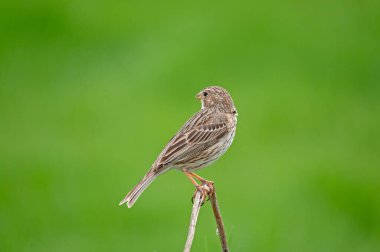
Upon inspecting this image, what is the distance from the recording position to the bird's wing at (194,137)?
8.63 meters

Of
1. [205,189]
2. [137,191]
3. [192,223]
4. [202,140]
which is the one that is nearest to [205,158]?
[202,140]

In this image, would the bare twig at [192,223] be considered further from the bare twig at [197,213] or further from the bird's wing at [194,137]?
the bird's wing at [194,137]

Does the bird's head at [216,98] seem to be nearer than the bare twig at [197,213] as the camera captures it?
No

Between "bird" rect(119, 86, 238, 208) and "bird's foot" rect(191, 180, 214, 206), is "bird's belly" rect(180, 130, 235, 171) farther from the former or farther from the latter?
"bird's foot" rect(191, 180, 214, 206)

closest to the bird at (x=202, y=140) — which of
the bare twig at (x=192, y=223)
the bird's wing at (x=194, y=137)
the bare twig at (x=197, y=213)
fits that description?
the bird's wing at (x=194, y=137)

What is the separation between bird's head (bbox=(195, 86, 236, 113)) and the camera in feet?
30.7

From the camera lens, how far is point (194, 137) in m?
9.06

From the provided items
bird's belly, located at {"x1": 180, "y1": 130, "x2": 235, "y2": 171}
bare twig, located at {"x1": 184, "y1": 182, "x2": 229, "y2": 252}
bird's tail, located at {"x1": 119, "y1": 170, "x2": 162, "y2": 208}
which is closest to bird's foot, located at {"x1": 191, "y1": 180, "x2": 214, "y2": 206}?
bare twig, located at {"x1": 184, "y1": 182, "x2": 229, "y2": 252}

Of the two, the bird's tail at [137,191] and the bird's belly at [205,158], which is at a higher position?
the bird's belly at [205,158]

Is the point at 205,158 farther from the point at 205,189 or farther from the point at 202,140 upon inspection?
the point at 205,189

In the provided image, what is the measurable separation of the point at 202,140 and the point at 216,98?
2.03ft
